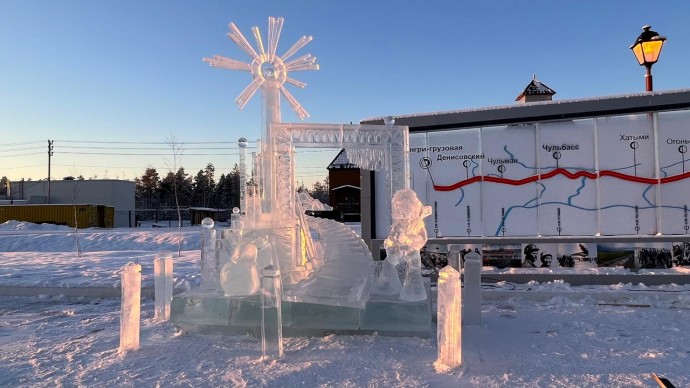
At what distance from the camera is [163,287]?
725cm

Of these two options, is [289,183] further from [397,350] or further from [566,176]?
[566,176]

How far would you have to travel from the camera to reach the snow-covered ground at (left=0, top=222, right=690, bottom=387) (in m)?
4.50

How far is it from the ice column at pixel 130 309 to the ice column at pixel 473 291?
4.28 metres

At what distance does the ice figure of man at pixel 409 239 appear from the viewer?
6.22 meters

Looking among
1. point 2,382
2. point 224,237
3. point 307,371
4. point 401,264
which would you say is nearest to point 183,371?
point 307,371

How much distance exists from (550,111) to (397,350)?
6.83m

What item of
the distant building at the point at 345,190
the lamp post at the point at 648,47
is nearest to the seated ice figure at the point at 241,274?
the lamp post at the point at 648,47

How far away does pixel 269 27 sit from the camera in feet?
24.7

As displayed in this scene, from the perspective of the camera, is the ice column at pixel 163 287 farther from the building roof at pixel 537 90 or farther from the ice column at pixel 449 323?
the building roof at pixel 537 90

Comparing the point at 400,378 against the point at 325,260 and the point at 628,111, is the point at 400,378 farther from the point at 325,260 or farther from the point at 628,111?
the point at 628,111

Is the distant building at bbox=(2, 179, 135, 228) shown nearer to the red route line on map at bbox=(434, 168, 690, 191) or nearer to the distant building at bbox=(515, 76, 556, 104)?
the distant building at bbox=(515, 76, 556, 104)

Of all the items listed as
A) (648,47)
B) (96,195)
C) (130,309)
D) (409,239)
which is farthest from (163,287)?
(96,195)

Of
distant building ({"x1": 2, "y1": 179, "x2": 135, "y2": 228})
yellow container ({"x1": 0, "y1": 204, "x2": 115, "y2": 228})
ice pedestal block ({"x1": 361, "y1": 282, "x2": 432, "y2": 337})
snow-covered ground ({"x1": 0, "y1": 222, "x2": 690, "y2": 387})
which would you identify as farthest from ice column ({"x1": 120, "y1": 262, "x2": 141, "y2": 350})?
distant building ({"x1": 2, "y1": 179, "x2": 135, "y2": 228})

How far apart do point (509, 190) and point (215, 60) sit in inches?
260
